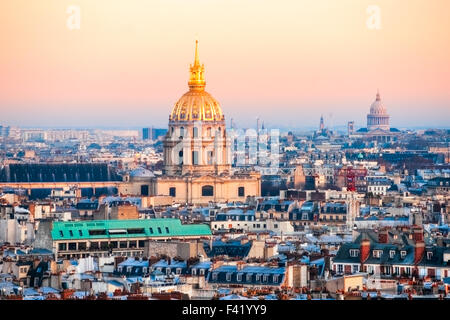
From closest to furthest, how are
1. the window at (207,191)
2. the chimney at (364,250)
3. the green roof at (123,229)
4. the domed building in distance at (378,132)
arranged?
the chimney at (364,250)
the green roof at (123,229)
the window at (207,191)
the domed building in distance at (378,132)

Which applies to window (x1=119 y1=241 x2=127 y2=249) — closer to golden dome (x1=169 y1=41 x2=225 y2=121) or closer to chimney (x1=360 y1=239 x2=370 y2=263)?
chimney (x1=360 y1=239 x2=370 y2=263)

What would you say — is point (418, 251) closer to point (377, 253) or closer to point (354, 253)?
point (377, 253)

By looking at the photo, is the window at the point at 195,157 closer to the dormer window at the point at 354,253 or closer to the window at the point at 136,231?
the window at the point at 136,231

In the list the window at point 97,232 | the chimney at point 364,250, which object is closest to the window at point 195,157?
the window at point 97,232
